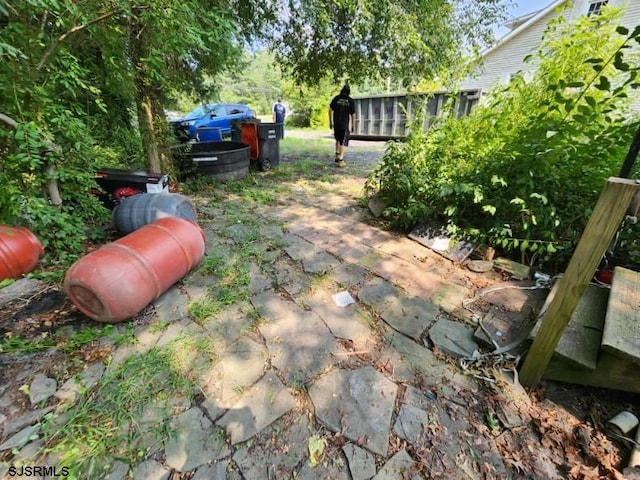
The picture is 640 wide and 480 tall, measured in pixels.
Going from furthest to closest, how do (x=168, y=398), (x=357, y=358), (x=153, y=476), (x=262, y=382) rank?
1. (x=357, y=358)
2. (x=262, y=382)
3. (x=168, y=398)
4. (x=153, y=476)

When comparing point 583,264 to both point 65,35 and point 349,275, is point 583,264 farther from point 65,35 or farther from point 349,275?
point 65,35

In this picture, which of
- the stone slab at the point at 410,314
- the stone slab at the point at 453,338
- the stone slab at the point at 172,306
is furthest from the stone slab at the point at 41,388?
the stone slab at the point at 453,338

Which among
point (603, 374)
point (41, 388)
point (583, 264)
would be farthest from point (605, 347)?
point (41, 388)

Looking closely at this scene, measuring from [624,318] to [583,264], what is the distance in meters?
0.65

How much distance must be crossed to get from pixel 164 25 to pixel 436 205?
2.86m

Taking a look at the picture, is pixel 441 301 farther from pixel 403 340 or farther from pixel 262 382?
pixel 262 382

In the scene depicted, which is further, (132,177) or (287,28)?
(287,28)

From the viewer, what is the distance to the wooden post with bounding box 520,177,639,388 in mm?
1114

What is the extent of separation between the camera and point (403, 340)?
182 centimetres

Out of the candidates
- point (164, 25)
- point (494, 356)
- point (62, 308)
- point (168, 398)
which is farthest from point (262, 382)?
point (164, 25)

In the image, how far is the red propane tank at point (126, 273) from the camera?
1626mm

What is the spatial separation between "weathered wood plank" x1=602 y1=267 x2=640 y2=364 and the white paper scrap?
1.37m

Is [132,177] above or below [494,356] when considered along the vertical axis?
above

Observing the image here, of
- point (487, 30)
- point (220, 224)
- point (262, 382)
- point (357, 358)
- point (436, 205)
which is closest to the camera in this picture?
point (262, 382)
